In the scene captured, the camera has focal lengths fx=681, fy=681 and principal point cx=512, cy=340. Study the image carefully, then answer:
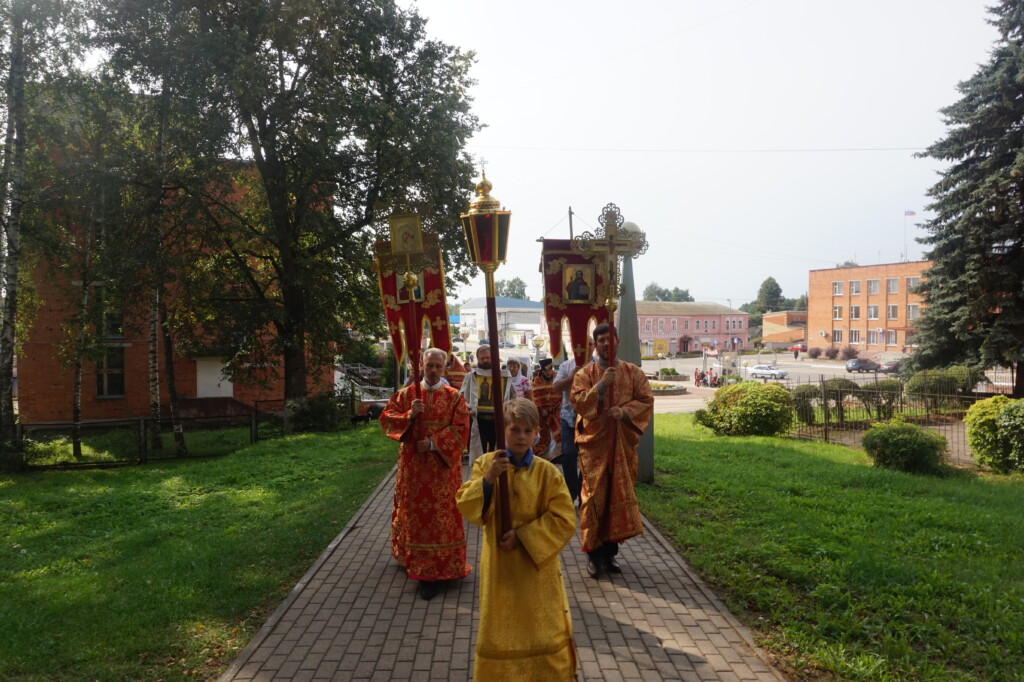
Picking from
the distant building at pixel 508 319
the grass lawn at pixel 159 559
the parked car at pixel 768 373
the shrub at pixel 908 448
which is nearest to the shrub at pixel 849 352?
the parked car at pixel 768 373

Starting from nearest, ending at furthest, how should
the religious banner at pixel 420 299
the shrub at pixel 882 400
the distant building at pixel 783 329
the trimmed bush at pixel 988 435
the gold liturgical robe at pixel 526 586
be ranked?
the gold liturgical robe at pixel 526 586
the religious banner at pixel 420 299
the trimmed bush at pixel 988 435
the shrub at pixel 882 400
the distant building at pixel 783 329

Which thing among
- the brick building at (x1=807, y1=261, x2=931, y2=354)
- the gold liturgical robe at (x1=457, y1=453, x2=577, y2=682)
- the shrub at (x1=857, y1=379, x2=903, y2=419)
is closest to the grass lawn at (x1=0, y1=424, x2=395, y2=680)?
the gold liturgical robe at (x1=457, y1=453, x2=577, y2=682)

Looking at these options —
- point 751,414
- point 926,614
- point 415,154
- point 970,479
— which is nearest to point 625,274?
point 926,614

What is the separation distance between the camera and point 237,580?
5953 mm

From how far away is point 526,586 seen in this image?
3.43m

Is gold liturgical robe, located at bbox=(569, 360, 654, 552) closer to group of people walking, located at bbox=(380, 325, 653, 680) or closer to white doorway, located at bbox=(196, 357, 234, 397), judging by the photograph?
group of people walking, located at bbox=(380, 325, 653, 680)

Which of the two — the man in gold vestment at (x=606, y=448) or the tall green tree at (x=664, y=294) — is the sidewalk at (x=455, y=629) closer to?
the man in gold vestment at (x=606, y=448)

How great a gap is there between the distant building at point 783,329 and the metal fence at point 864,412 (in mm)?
63219

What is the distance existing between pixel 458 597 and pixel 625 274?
5294 millimetres

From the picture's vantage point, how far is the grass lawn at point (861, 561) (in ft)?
14.3

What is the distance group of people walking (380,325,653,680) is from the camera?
341 cm

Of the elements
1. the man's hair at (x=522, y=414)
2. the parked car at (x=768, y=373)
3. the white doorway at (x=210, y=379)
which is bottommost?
the parked car at (x=768, y=373)

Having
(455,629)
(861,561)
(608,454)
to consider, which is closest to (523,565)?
(455,629)

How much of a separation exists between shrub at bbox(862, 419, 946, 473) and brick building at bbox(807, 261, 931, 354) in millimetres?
47682
